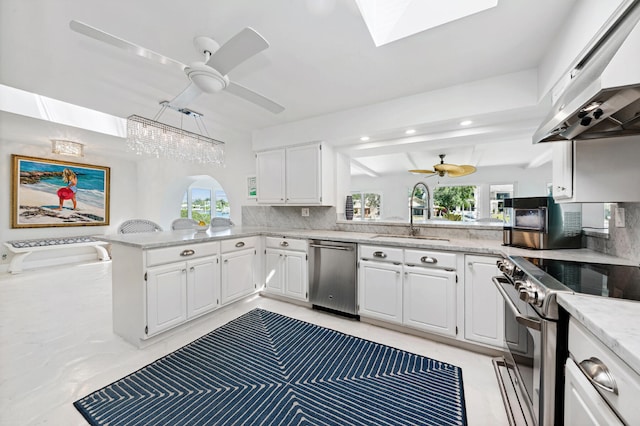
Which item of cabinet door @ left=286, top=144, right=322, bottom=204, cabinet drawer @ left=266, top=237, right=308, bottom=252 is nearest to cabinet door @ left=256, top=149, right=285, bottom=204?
cabinet door @ left=286, top=144, right=322, bottom=204

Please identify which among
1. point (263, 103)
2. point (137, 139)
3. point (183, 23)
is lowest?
point (137, 139)

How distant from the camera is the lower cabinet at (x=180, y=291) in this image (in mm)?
2141

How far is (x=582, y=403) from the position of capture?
0.77 metres

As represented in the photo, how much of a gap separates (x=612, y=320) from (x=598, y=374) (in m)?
0.17

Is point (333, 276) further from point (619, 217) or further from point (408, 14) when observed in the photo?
point (408, 14)

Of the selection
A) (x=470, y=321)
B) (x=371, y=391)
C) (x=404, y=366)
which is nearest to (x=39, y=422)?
(x=371, y=391)

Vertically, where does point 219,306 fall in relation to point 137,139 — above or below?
below

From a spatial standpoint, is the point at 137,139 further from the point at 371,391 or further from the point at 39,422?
the point at 371,391

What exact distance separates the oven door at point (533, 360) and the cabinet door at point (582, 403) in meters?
0.08

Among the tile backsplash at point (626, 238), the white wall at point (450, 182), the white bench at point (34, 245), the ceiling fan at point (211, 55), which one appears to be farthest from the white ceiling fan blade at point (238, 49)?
the white wall at point (450, 182)

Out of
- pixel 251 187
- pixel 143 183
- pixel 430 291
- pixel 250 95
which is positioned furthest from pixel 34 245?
pixel 430 291

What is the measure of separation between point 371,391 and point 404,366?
401mm

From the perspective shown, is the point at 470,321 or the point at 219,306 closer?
the point at 470,321

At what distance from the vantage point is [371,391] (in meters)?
1.64
